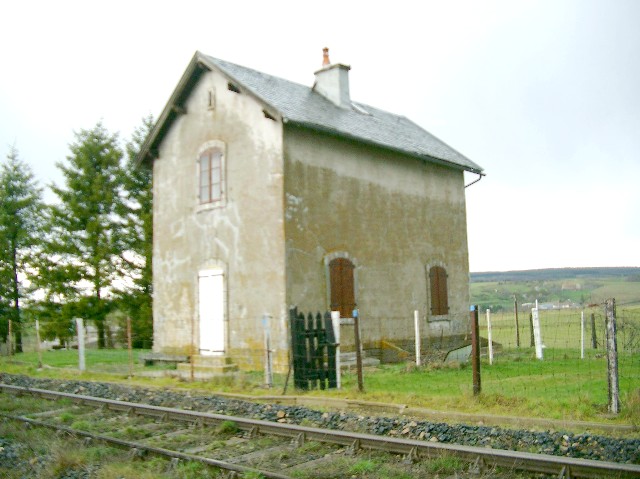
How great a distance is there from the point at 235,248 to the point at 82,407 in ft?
23.7

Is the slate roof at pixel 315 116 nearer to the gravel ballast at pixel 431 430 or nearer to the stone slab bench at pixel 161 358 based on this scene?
the stone slab bench at pixel 161 358

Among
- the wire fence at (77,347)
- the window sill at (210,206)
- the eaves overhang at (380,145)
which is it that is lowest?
the wire fence at (77,347)

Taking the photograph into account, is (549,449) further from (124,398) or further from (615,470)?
(124,398)

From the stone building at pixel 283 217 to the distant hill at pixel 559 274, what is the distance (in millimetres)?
42781

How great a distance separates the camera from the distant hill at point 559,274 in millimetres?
61031

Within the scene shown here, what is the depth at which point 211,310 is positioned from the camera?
1800 cm

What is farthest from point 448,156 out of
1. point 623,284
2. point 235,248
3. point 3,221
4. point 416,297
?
point 623,284

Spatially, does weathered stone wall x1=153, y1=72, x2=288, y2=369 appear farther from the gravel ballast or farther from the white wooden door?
the gravel ballast

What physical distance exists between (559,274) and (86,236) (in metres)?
50.3

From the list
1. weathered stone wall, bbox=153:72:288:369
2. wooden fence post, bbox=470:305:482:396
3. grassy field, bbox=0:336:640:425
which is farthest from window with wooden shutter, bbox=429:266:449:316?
wooden fence post, bbox=470:305:482:396

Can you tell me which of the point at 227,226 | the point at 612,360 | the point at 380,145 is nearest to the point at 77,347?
the point at 227,226

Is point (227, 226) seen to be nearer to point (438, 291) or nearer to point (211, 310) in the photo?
point (211, 310)

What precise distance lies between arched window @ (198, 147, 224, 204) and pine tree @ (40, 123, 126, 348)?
1091 centimetres

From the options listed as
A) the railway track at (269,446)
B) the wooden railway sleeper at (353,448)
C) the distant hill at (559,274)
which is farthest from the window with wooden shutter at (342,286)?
the distant hill at (559,274)
